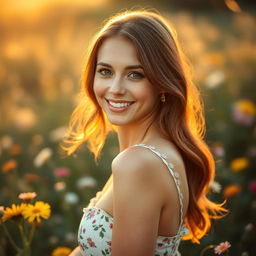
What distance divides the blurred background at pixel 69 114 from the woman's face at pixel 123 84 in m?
0.84

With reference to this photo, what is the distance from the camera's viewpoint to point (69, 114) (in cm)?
528

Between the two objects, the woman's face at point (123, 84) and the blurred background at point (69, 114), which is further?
the blurred background at point (69, 114)

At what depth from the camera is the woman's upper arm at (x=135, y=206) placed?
1656 millimetres

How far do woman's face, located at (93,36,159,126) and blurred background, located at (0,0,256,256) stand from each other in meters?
0.84

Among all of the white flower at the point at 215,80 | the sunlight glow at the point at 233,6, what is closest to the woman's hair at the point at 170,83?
the sunlight glow at the point at 233,6

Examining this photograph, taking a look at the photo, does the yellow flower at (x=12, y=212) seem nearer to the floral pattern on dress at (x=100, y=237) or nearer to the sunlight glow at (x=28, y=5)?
the floral pattern on dress at (x=100, y=237)

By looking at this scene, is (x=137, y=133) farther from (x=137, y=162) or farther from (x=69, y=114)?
(x=69, y=114)

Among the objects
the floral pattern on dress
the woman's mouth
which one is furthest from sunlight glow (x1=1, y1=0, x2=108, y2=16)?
the floral pattern on dress

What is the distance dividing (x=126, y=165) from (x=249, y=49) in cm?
477

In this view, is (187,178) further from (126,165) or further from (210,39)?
(210,39)

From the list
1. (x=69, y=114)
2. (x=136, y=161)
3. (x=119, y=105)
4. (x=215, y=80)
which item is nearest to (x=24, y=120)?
(x=69, y=114)

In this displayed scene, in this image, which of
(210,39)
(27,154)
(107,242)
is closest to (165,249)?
(107,242)

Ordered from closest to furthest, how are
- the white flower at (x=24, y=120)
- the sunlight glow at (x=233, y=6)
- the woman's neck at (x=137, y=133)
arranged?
the woman's neck at (x=137, y=133)
the sunlight glow at (x=233, y=6)
the white flower at (x=24, y=120)

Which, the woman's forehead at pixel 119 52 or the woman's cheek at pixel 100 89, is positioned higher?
the woman's forehead at pixel 119 52
